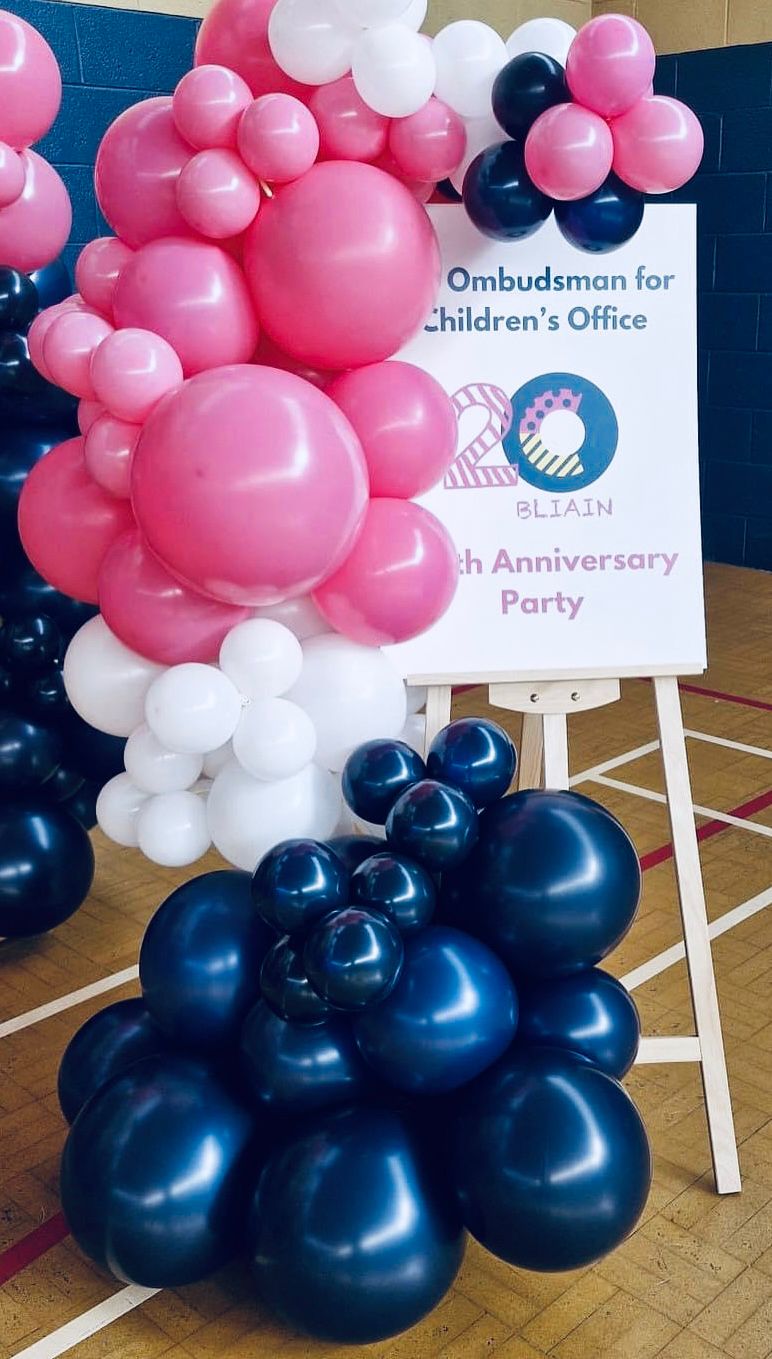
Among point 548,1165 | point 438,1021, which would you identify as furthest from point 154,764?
point 548,1165

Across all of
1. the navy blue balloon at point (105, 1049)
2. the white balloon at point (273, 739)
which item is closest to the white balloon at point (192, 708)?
the white balloon at point (273, 739)

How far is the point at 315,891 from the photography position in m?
1.62

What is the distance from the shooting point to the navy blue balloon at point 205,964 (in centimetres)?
178

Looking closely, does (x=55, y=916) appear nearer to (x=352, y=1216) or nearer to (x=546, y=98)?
(x=352, y=1216)

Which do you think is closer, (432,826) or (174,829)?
(432,826)

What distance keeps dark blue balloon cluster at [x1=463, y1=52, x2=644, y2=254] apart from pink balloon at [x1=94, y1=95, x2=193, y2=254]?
0.39 metres

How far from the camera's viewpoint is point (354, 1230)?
1.58 metres

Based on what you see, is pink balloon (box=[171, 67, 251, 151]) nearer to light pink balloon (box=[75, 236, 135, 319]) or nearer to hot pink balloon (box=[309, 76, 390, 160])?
hot pink balloon (box=[309, 76, 390, 160])

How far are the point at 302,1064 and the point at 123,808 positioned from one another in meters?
0.45

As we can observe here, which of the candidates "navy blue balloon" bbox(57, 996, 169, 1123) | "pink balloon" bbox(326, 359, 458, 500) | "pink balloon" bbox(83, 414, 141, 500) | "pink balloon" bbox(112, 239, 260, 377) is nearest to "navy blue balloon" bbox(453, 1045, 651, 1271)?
"navy blue balloon" bbox(57, 996, 169, 1123)

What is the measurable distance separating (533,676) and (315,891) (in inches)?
19.7

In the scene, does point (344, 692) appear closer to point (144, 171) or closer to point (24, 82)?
point (144, 171)

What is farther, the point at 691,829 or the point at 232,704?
the point at 691,829

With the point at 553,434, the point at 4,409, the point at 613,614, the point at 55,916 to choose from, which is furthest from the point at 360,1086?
the point at 4,409
